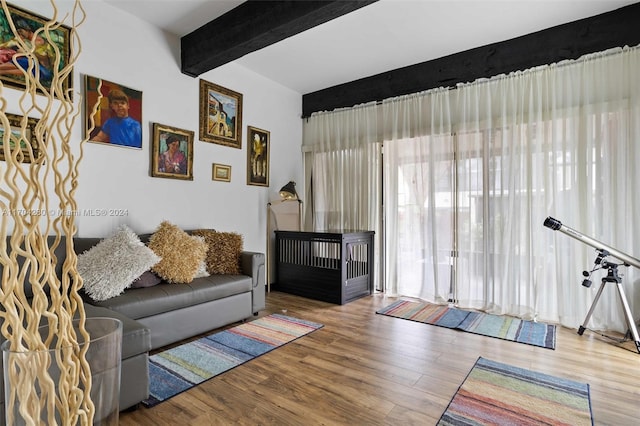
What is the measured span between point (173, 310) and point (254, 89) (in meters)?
2.84

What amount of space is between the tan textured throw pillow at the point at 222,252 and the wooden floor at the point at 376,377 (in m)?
1.00

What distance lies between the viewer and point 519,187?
10.7 ft

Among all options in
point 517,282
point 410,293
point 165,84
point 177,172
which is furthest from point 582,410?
point 165,84

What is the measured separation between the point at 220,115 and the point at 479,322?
3.42 meters

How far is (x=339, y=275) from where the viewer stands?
3742mm

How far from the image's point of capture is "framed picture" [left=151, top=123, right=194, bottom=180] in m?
3.17

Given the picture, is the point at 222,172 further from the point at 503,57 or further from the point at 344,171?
the point at 503,57

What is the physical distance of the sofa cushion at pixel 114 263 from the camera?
2.24m

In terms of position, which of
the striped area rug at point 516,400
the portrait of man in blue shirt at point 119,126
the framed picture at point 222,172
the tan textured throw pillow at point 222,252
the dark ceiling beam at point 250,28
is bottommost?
the striped area rug at point 516,400

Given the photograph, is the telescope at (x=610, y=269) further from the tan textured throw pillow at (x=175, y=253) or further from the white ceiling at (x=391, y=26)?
the tan textured throw pillow at (x=175, y=253)

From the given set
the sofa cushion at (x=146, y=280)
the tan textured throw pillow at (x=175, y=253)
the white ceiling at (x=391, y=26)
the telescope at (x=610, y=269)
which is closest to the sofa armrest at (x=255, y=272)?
the tan textured throw pillow at (x=175, y=253)

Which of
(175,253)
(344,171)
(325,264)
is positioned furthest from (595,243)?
(175,253)

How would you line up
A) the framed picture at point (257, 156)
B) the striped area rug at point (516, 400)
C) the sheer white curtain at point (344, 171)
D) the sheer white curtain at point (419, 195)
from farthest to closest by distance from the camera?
the sheer white curtain at point (344, 171) < the framed picture at point (257, 156) < the sheer white curtain at point (419, 195) < the striped area rug at point (516, 400)

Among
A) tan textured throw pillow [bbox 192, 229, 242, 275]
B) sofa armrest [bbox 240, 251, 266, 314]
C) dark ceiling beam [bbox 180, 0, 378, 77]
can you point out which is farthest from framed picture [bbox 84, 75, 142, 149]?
sofa armrest [bbox 240, 251, 266, 314]
